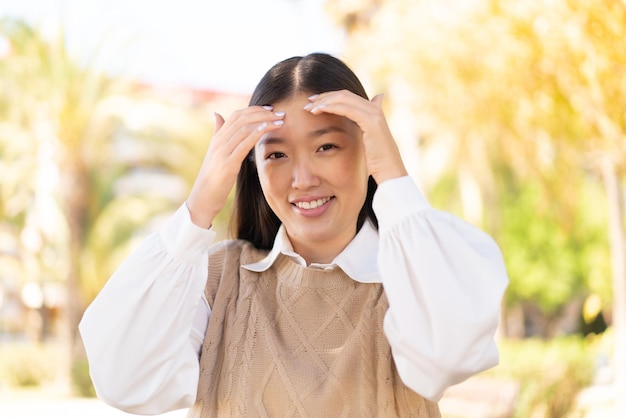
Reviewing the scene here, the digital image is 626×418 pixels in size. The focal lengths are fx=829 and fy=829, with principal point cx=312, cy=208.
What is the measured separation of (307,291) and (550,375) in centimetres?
862

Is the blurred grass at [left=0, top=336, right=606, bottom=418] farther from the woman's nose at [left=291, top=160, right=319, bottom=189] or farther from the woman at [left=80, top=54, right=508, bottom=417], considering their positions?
the woman's nose at [left=291, top=160, right=319, bottom=189]

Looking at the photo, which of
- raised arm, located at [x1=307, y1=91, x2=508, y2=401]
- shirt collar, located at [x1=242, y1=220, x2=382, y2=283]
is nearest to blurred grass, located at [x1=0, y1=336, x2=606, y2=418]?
shirt collar, located at [x1=242, y1=220, x2=382, y2=283]

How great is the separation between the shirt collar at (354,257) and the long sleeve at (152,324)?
22 centimetres

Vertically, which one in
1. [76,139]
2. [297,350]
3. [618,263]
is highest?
[76,139]

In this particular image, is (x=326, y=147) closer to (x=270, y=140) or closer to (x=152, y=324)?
(x=270, y=140)

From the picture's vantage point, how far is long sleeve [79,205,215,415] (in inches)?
67.2

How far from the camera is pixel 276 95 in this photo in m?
1.87

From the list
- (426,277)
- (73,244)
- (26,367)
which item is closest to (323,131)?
(426,277)

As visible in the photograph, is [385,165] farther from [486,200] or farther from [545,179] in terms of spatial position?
[486,200]

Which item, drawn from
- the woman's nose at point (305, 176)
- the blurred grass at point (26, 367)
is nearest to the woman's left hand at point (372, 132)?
the woman's nose at point (305, 176)

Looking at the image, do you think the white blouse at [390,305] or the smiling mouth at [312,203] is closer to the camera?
the white blouse at [390,305]

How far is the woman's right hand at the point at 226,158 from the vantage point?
5.80ft

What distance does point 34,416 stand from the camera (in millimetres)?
12344

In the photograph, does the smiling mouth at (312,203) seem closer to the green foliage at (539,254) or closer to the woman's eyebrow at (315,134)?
the woman's eyebrow at (315,134)
